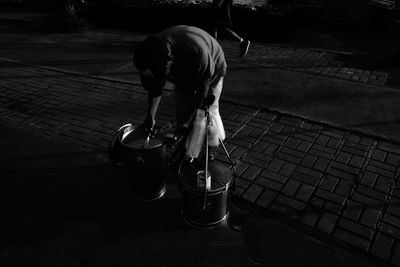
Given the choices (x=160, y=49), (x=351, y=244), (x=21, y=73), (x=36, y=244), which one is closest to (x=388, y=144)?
(x=351, y=244)

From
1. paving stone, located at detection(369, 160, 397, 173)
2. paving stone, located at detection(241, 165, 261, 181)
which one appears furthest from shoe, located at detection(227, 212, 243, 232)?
paving stone, located at detection(369, 160, 397, 173)

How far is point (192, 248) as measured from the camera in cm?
346

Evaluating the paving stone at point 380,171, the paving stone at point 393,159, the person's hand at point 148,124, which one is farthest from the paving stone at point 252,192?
the paving stone at point 393,159

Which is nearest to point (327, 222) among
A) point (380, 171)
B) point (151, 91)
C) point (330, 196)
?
point (330, 196)

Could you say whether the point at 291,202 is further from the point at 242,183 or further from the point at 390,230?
the point at 390,230

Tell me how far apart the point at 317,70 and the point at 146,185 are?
17.7 feet

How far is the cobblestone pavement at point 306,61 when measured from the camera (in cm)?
747

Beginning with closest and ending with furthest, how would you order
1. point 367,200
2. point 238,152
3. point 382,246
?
point 382,246, point 367,200, point 238,152

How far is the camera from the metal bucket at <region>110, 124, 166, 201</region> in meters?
3.57

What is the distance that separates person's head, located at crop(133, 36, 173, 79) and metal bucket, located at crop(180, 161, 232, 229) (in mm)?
1030

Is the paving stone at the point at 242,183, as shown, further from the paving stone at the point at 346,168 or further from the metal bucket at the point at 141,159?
the paving stone at the point at 346,168

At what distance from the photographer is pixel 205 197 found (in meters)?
3.32

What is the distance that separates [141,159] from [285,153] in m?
2.20

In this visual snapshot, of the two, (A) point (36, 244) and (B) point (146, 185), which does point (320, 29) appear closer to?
(B) point (146, 185)
